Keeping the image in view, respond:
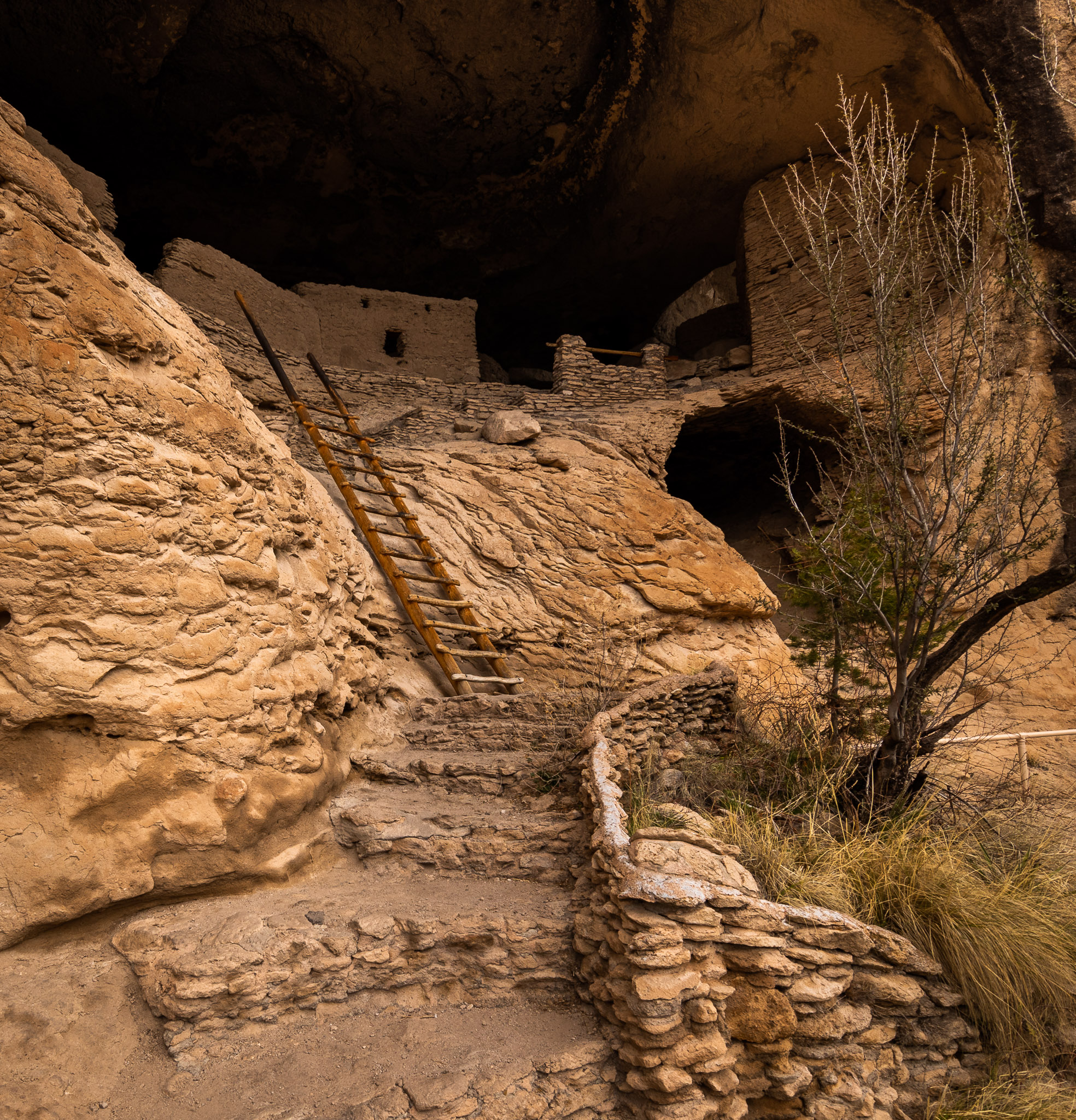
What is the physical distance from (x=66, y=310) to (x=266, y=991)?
3.03 meters

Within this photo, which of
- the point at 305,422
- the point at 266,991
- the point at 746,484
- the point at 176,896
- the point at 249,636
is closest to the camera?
the point at 266,991

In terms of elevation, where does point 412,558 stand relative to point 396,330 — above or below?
below

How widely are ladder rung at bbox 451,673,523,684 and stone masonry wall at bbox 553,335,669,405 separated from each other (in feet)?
15.5

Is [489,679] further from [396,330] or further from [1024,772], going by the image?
[396,330]

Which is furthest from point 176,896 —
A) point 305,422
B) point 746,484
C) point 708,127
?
point 708,127

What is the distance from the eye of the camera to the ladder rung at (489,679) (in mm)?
5242

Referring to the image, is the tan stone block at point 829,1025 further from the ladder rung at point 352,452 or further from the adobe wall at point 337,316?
the adobe wall at point 337,316

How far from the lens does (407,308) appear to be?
10383mm

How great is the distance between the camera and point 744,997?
8.70 feet

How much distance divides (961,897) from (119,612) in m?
3.91

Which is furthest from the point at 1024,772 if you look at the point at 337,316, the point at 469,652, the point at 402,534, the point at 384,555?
the point at 337,316

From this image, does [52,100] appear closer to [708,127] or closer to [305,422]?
[305,422]

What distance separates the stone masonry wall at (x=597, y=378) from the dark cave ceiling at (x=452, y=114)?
3.54 metres

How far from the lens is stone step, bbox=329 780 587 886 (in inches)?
133
